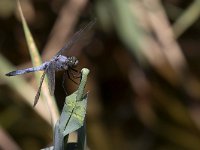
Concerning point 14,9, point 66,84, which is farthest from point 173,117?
point 14,9

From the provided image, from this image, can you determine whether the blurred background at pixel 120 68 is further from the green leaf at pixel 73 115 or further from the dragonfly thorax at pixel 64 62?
the green leaf at pixel 73 115

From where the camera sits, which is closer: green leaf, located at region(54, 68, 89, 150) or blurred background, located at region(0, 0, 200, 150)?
green leaf, located at region(54, 68, 89, 150)

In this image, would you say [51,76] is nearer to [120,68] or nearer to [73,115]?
[73,115]

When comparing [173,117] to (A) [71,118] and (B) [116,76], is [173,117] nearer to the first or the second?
(B) [116,76]

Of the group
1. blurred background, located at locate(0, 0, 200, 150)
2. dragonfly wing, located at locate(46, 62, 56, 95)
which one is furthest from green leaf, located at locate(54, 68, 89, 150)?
blurred background, located at locate(0, 0, 200, 150)

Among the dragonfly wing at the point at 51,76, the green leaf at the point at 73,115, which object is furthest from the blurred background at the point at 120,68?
the green leaf at the point at 73,115

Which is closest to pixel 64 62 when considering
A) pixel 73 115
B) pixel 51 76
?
pixel 51 76

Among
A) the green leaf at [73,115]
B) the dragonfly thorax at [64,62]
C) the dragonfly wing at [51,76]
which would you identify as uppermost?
the dragonfly thorax at [64,62]

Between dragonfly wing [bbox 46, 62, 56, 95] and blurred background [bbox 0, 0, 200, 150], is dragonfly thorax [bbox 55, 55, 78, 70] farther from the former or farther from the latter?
blurred background [bbox 0, 0, 200, 150]
